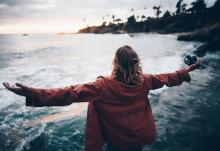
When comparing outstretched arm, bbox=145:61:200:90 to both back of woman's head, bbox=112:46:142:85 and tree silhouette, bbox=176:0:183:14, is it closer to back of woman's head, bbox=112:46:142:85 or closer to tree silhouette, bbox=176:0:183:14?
back of woman's head, bbox=112:46:142:85

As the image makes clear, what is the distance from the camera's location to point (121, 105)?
8.44ft

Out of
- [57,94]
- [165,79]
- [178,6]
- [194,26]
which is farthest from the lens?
[178,6]

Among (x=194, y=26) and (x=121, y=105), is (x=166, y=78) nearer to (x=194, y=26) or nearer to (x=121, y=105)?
(x=121, y=105)

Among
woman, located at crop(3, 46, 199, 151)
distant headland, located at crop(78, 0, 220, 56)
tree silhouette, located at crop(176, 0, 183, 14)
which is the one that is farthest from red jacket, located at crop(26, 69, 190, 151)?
tree silhouette, located at crop(176, 0, 183, 14)

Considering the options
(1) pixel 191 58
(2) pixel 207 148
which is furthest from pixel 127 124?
(2) pixel 207 148

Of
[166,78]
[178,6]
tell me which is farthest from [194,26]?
[166,78]

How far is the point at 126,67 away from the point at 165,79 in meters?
0.52

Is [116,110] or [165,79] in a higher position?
[165,79]

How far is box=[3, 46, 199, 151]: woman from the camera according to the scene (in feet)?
8.06

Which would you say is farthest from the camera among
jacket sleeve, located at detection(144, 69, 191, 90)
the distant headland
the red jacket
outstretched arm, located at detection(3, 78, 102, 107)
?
the distant headland

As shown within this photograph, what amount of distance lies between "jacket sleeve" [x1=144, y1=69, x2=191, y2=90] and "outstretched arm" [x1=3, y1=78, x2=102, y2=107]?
2.00 ft

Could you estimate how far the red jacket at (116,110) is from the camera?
7.77 ft

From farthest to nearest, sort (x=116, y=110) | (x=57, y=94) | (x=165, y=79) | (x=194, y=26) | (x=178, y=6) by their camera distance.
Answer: (x=178, y=6)
(x=194, y=26)
(x=165, y=79)
(x=116, y=110)
(x=57, y=94)

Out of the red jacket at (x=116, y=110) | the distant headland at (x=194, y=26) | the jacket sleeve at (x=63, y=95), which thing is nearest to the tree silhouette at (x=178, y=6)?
the distant headland at (x=194, y=26)
